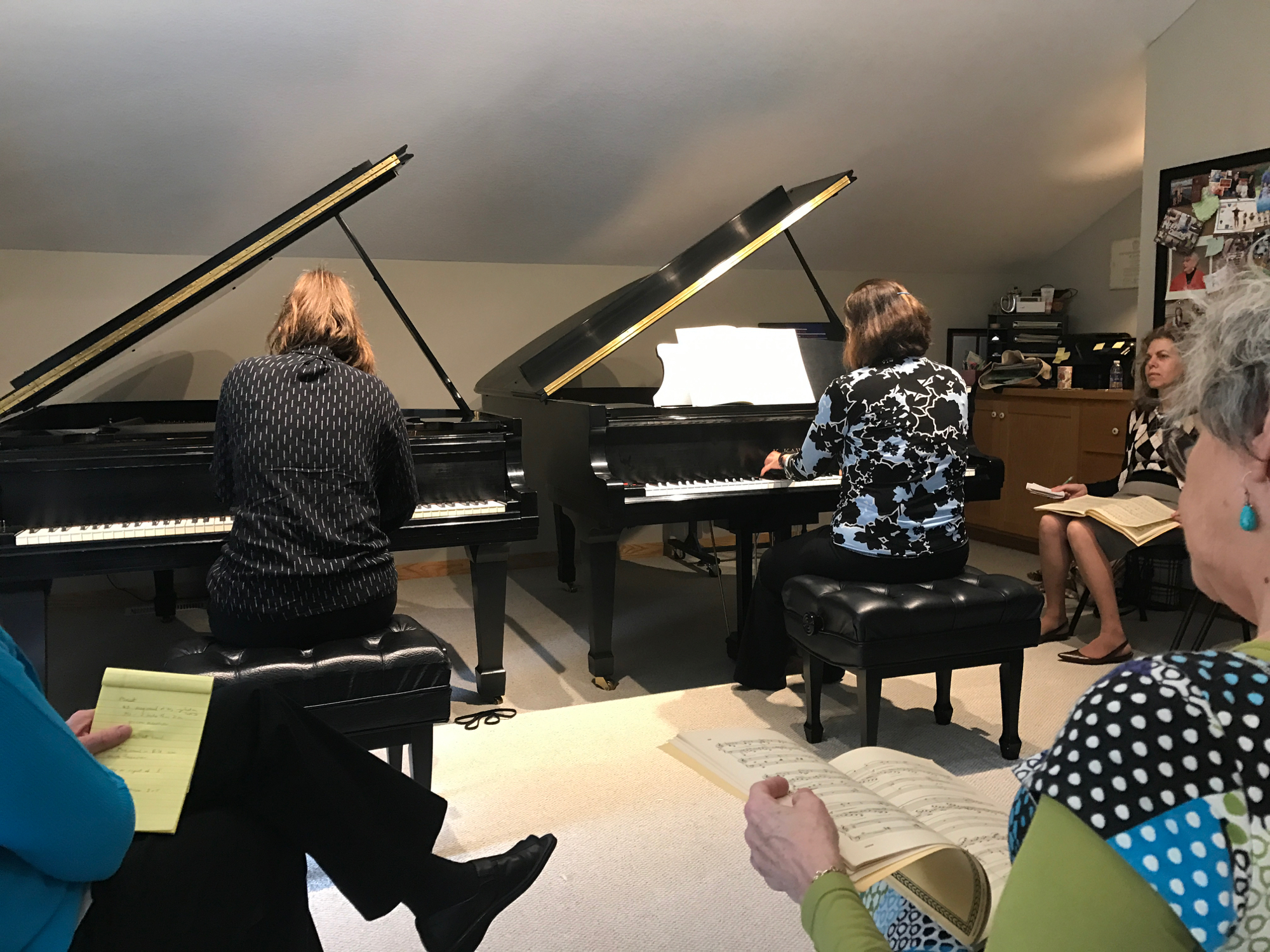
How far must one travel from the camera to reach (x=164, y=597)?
4160mm

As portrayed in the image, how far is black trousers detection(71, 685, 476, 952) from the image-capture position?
125cm

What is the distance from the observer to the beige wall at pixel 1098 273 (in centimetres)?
554

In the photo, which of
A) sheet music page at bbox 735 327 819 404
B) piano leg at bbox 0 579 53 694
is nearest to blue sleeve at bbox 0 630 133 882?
piano leg at bbox 0 579 53 694

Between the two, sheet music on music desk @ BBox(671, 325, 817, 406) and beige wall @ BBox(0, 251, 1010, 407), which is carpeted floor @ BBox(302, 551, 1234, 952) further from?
beige wall @ BBox(0, 251, 1010, 407)

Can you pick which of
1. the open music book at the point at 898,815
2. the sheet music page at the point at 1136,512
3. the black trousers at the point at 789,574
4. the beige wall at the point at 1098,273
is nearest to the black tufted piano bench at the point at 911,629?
the black trousers at the point at 789,574

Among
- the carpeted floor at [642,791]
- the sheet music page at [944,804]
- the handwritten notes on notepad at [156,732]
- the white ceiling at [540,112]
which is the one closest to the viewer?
the sheet music page at [944,804]

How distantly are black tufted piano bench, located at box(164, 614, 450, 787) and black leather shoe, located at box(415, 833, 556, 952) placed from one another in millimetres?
487

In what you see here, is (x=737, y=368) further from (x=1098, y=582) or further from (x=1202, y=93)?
(x=1202, y=93)

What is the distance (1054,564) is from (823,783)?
3.03 m

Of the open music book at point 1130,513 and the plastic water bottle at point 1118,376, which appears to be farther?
the plastic water bottle at point 1118,376

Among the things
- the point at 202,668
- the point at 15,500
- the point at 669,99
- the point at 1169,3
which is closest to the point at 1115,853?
the point at 202,668

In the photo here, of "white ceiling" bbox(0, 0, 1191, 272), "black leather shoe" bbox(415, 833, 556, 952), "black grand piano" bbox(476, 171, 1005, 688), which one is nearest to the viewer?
"black leather shoe" bbox(415, 833, 556, 952)

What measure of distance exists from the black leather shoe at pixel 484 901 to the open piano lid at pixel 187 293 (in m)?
1.90

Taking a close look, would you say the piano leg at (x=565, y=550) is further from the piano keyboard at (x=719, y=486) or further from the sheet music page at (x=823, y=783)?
the sheet music page at (x=823, y=783)
